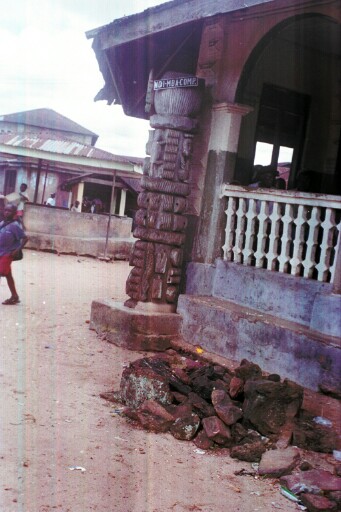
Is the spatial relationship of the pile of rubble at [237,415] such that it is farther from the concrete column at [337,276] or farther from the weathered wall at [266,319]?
the concrete column at [337,276]

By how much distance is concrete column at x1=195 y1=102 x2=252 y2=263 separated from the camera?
6707 mm

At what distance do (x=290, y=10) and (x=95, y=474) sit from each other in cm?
488

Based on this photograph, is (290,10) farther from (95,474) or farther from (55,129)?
(55,129)

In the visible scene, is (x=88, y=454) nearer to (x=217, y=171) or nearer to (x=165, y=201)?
(x=165, y=201)

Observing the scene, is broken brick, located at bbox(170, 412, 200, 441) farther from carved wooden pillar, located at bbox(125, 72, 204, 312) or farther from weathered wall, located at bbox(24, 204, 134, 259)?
weathered wall, located at bbox(24, 204, 134, 259)

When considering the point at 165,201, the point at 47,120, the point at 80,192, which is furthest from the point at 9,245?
the point at 47,120

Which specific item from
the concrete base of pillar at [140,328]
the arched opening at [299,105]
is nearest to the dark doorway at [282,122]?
the arched opening at [299,105]

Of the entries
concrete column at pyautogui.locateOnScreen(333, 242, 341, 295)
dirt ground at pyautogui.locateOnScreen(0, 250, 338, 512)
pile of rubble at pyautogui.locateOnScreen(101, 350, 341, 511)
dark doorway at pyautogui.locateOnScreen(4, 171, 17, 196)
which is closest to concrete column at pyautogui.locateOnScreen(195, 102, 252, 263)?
dirt ground at pyautogui.locateOnScreen(0, 250, 338, 512)

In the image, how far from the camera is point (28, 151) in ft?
58.0

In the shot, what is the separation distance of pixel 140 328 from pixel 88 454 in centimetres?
282

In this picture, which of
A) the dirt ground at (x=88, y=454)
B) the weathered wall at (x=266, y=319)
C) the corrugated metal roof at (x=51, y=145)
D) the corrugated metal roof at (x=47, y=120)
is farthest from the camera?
the corrugated metal roof at (x=47, y=120)

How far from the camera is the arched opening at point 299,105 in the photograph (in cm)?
746

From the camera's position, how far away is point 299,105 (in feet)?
27.0

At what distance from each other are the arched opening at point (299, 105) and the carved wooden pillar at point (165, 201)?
2.83ft
